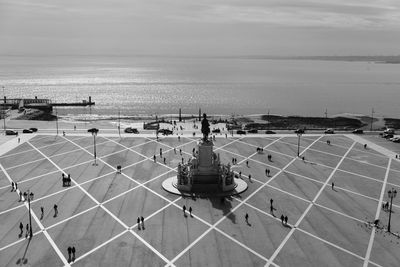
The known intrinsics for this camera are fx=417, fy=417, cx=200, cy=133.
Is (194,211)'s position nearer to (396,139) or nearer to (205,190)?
(205,190)

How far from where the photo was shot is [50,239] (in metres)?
30.0

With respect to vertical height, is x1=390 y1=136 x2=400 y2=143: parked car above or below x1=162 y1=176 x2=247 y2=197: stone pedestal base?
above

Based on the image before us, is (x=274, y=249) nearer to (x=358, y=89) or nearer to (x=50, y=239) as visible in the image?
(x=50, y=239)

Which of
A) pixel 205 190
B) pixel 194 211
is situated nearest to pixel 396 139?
pixel 205 190

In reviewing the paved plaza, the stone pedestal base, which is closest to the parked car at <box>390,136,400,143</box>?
the paved plaza

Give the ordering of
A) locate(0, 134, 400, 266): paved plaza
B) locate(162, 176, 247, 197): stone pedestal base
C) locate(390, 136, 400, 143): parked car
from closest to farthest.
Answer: locate(0, 134, 400, 266): paved plaza
locate(162, 176, 247, 197): stone pedestal base
locate(390, 136, 400, 143): parked car

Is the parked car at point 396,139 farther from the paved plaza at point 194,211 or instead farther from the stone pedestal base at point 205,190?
the stone pedestal base at point 205,190

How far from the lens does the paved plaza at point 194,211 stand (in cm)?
2812

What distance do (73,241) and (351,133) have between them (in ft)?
175

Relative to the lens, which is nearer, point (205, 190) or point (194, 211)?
point (194, 211)

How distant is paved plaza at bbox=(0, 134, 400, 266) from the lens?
92.3 feet

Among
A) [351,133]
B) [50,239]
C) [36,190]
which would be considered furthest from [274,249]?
[351,133]

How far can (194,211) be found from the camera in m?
35.3

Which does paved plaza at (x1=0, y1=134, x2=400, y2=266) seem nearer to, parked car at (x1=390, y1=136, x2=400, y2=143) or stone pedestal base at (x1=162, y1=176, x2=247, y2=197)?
stone pedestal base at (x1=162, y1=176, x2=247, y2=197)
